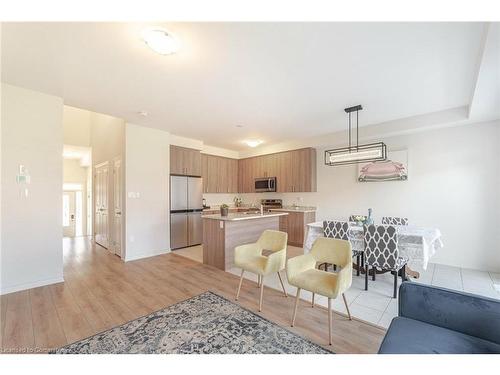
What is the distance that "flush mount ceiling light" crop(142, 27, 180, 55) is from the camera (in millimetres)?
1877

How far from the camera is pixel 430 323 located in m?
1.55

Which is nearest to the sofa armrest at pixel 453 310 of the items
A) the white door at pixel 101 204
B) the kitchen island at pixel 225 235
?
the kitchen island at pixel 225 235

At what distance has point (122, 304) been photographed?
2.64 m

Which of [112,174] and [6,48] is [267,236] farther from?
[112,174]

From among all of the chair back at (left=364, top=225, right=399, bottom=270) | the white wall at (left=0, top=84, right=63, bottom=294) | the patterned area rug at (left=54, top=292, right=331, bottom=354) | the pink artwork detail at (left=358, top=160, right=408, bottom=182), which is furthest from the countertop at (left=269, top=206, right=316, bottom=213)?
the white wall at (left=0, top=84, right=63, bottom=294)

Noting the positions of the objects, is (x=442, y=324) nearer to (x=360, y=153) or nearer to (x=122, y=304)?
(x=360, y=153)

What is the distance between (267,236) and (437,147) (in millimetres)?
3750

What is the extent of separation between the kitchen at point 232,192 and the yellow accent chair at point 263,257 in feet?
3.19

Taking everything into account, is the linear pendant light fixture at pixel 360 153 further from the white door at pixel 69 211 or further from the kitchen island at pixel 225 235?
the white door at pixel 69 211

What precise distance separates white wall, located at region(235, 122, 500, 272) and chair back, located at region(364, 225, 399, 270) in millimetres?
2029

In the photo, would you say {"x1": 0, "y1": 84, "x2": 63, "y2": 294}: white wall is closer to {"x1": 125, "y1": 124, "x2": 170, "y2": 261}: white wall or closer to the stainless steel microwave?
{"x1": 125, "y1": 124, "x2": 170, "y2": 261}: white wall

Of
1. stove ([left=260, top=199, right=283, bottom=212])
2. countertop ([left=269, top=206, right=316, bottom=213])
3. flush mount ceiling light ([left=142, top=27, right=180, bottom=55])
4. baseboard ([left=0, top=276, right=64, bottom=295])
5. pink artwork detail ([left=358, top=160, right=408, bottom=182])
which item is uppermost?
flush mount ceiling light ([left=142, top=27, right=180, bottom=55])

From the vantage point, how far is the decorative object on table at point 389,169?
447cm

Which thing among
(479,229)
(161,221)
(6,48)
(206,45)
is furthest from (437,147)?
(6,48)
